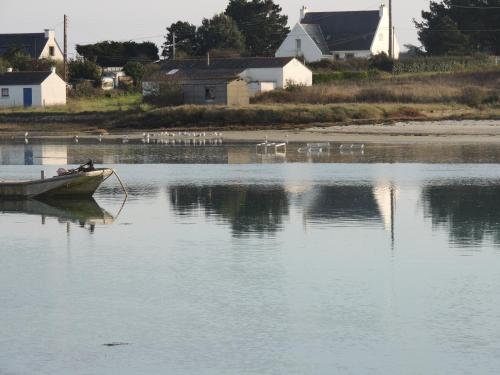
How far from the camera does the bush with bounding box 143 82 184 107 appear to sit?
70.8 m

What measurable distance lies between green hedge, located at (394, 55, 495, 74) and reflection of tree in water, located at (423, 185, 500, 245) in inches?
1879

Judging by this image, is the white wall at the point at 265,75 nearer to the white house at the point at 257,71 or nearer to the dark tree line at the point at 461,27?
the white house at the point at 257,71

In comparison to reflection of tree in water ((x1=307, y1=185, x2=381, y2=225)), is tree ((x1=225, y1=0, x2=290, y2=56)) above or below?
above

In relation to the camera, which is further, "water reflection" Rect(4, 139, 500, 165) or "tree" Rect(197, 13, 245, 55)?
"tree" Rect(197, 13, 245, 55)

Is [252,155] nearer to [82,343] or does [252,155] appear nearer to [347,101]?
[347,101]

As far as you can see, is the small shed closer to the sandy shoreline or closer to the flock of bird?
the sandy shoreline

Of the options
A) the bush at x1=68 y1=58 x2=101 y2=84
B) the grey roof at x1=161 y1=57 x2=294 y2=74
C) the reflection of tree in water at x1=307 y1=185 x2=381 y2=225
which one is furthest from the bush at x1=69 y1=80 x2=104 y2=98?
the reflection of tree in water at x1=307 y1=185 x2=381 y2=225

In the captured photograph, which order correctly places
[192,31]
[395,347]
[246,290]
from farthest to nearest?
[192,31], [246,290], [395,347]

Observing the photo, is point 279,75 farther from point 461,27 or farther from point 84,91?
point 461,27

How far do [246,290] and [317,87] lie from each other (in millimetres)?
54272

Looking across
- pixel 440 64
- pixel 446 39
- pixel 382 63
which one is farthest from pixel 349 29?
pixel 440 64

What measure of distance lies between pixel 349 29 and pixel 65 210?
64.8m

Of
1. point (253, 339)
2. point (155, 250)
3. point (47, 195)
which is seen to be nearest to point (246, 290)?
point (253, 339)

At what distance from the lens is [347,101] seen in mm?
69375
